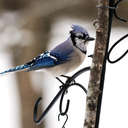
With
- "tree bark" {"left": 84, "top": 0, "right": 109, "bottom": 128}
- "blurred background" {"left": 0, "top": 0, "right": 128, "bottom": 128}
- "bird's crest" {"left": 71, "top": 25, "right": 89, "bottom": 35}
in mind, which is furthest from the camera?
"blurred background" {"left": 0, "top": 0, "right": 128, "bottom": 128}

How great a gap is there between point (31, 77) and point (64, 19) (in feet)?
1.79

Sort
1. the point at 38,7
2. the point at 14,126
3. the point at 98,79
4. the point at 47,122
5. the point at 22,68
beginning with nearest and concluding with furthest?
the point at 98,79
the point at 22,68
the point at 38,7
the point at 47,122
the point at 14,126

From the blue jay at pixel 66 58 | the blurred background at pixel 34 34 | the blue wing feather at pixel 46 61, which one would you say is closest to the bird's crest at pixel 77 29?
the blue jay at pixel 66 58

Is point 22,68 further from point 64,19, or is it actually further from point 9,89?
point 9,89

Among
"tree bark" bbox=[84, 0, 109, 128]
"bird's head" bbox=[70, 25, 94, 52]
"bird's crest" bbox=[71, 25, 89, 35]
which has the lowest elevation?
"tree bark" bbox=[84, 0, 109, 128]

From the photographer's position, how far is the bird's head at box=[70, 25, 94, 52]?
181cm

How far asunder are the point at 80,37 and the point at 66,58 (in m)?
0.14

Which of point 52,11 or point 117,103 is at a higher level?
point 52,11

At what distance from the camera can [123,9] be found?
312cm

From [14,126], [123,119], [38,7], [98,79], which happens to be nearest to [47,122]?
[14,126]

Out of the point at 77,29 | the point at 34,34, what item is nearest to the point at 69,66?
the point at 77,29

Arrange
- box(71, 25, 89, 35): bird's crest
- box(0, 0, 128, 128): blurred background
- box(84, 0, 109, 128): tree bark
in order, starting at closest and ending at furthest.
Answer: box(84, 0, 109, 128): tree bark, box(71, 25, 89, 35): bird's crest, box(0, 0, 128, 128): blurred background

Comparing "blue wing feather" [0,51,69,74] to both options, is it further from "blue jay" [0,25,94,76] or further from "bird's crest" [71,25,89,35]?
"bird's crest" [71,25,89,35]

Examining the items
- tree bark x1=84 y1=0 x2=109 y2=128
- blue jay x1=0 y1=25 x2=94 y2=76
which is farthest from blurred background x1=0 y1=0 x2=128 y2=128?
tree bark x1=84 y1=0 x2=109 y2=128
